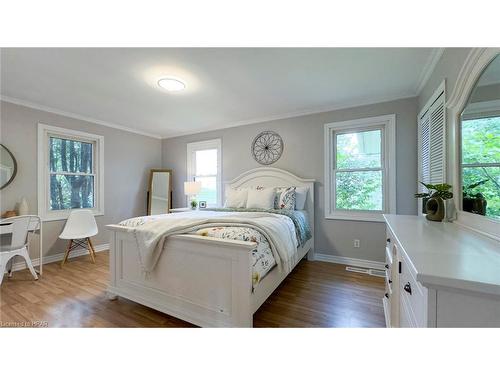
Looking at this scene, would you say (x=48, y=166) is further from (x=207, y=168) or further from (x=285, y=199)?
(x=285, y=199)

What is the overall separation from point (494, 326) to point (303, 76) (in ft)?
7.71

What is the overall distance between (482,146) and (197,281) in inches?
78.7

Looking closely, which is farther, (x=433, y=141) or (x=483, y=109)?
(x=433, y=141)

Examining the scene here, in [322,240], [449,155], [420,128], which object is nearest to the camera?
[449,155]

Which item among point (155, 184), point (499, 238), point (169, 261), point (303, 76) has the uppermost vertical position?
point (303, 76)

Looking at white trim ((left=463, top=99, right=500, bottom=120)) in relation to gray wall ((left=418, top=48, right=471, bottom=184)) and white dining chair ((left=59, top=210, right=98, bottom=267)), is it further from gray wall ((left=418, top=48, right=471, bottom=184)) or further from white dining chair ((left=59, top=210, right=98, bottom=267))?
white dining chair ((left=59, top=210, right=98, bottom=267))

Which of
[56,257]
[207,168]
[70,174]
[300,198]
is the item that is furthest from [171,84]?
[56,257]

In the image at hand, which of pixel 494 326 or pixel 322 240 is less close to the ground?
pixel 494 326

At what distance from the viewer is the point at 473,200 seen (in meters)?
1.24

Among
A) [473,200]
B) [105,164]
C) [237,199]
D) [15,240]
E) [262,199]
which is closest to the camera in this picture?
[473,200]
